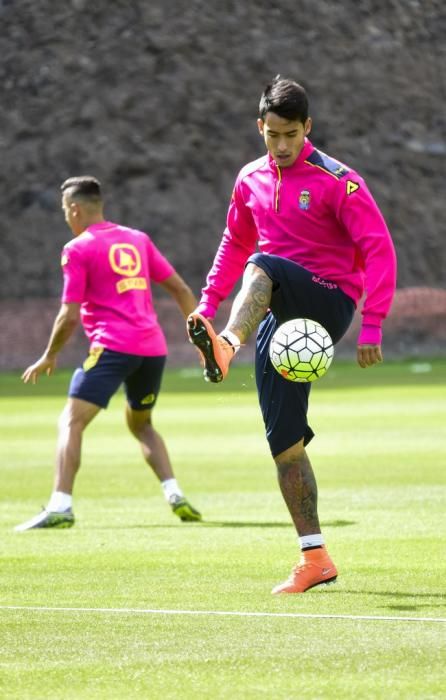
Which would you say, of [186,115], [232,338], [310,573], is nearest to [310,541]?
[310,573]

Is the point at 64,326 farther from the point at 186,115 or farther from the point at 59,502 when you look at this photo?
the point at 186,115

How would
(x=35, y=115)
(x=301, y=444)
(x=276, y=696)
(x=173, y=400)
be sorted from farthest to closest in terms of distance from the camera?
1. (x=35, y=115)
2. (x=173, y=400)
3. (x=301, y=444)
4. (x=276, y=696)

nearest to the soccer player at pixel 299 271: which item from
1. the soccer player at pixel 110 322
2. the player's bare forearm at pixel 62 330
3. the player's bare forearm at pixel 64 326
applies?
the player's bare forearm at pixel 62 330

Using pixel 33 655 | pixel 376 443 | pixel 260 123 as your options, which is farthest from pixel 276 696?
pixel 376 443

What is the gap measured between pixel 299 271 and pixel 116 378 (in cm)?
446

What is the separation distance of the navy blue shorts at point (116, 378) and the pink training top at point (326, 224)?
12.3 feet

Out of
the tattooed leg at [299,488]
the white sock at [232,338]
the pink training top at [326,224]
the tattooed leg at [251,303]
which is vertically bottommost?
the tattooed leg at [299,488]

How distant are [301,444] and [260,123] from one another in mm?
1630

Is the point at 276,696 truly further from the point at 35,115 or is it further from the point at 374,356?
the point at 35,115

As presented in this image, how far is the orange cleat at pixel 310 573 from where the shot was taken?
8195 millimetres

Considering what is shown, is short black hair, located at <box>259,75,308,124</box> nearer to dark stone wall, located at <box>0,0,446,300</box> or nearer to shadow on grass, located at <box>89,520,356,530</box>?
shadow on grass, located at <box>89,520,356,530</box>

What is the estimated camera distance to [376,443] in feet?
61.8

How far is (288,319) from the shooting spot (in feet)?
27.0

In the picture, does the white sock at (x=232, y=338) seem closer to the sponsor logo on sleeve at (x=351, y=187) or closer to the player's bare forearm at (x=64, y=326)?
the sponsor logo on sleeve at (x=351, y=187)
